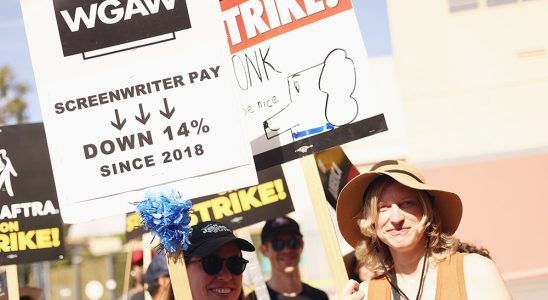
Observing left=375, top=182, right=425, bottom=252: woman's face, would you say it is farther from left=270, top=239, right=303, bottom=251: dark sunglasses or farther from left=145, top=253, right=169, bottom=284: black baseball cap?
left=145, top=253, right=169, bottom=284: black baseball cap

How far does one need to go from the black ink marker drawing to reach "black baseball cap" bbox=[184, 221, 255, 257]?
0.83 m

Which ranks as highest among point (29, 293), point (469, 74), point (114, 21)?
point (469, 74)

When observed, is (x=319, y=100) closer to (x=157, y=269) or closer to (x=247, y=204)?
(x=247, y=204)

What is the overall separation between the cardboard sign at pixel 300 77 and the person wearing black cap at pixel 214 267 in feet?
2.89

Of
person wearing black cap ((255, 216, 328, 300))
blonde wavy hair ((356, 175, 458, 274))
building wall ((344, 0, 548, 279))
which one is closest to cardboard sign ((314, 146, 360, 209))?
person wearing black cap ((255, 216, 328, 300))

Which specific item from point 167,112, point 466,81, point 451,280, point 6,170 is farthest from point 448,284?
point 466,81

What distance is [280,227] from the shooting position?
724cm

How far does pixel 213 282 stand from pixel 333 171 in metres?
2.28

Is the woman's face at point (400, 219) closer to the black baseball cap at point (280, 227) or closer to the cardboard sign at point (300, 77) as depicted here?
the cardboard sign at point (300, 77)

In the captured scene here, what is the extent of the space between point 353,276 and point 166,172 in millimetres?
2361

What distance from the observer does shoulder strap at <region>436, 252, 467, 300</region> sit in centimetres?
347

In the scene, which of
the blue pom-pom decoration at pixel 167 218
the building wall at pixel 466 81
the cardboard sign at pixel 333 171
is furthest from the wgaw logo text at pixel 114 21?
the building wall at pixel 466 81

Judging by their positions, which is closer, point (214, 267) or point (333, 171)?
point (214, 267)

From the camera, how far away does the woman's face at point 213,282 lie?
4359mm
